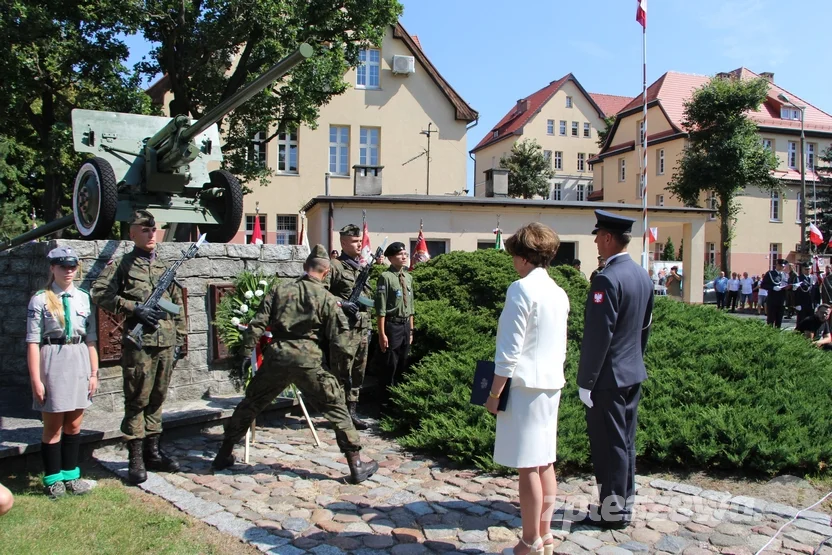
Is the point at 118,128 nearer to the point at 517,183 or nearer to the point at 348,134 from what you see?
the point at 348,134


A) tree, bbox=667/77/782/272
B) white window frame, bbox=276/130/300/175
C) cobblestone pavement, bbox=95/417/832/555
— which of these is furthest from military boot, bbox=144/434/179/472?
tree, bbox=667/77/782/272

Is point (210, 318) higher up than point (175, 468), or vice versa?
point (210, 318)

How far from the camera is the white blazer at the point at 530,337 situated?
3.71 meters

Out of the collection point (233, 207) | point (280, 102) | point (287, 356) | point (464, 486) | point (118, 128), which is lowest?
point (464, 486)

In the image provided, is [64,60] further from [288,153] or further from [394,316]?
[394,316]

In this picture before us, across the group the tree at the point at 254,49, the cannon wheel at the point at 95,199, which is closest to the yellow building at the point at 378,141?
the tree at the point at 254,49

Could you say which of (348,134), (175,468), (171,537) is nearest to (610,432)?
(171,537)

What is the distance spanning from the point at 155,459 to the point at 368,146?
27.8 m

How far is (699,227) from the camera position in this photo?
27.1 meters

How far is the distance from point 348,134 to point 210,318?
2530cm

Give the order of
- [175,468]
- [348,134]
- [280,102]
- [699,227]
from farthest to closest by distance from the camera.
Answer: [348,134]
[699,227]
[280,102]
[175,468]

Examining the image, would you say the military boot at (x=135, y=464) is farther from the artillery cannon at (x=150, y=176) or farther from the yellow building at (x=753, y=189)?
the yellow building at (x=753, y=189)

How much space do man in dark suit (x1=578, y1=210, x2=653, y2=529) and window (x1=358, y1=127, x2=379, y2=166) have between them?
1114 inches

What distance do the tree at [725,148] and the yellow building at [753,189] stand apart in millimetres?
4190
